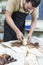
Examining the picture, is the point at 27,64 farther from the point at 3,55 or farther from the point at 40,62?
the point at 3,55

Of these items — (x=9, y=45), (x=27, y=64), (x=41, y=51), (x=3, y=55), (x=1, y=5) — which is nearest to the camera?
(x=27, y=64)

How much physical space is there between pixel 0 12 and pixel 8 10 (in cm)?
99

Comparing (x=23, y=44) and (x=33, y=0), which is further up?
(x=33, y=0)

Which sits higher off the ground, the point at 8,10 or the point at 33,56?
the point at 8,10

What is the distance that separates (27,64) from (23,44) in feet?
1.44

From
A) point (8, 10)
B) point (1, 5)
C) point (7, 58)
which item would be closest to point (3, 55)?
point (7, 58)

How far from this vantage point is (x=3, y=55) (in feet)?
4.20

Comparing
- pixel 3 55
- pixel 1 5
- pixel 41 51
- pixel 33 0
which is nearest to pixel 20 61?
pixel 3 55

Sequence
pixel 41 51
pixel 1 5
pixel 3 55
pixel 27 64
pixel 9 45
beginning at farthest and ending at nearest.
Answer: pixel 1 5 < pixel 9 45 < pixel 41 51 < pixel 3 55 < pixel 27 64

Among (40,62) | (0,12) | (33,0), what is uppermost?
(33,0)

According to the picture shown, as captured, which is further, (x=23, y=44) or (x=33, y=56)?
(x=23, y=44)

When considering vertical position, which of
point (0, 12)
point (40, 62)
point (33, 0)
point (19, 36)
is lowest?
point (40, 62)

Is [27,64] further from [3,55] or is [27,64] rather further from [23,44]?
[23,44]

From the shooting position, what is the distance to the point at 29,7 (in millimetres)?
1563
